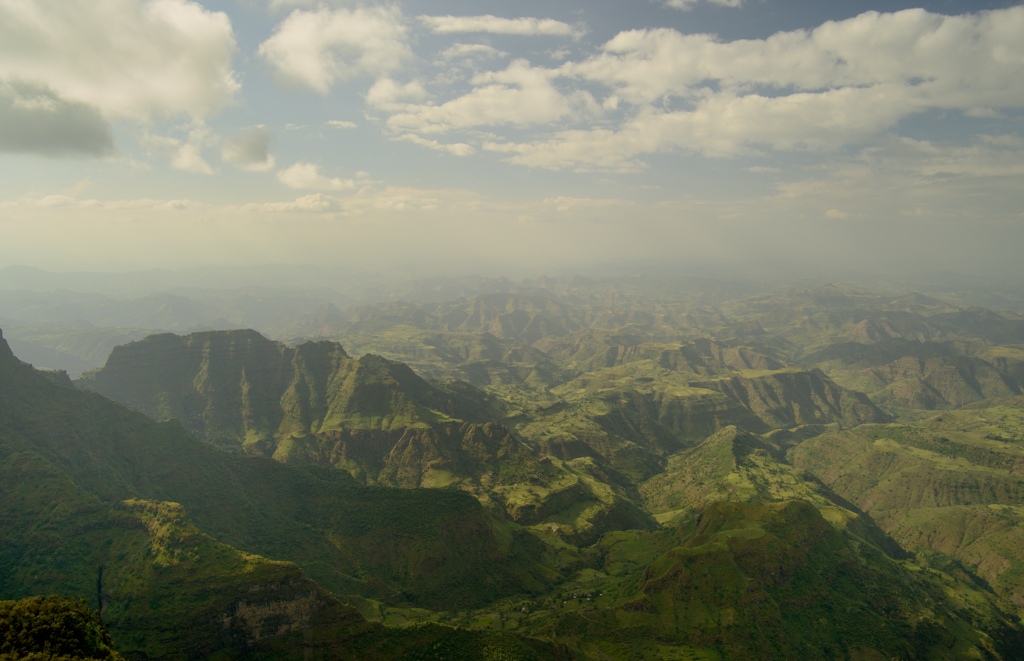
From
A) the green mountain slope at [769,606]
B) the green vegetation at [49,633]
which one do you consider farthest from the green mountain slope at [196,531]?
the green vegetation at [49,633]

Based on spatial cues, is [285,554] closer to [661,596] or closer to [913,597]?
[661,596]

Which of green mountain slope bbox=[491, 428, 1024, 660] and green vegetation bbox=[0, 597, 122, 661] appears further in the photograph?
green mountain slope bbox=[491, 428, 1024, 660]

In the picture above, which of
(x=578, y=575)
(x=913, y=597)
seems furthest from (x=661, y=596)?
(x=913, y=597)

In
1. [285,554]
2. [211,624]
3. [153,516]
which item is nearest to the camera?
[211,624]

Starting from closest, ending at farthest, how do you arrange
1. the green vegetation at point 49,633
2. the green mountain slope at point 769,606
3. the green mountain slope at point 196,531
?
1. the green vegetation at point 49,633
2. the green mountain slope at point 196,531
3. the green mountain slope at point 769,606

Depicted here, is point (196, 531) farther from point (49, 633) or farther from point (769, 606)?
point (769, 606)

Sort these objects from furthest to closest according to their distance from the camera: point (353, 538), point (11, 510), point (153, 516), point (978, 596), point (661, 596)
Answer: point (978, 596), point (353, 538), point (661, 596), point (153, 516), point (11, 510)

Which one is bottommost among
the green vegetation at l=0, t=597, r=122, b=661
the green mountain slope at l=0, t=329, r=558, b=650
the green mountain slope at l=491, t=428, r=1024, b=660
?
the green mountain slope at l=491, t=428, r=1024, b=660

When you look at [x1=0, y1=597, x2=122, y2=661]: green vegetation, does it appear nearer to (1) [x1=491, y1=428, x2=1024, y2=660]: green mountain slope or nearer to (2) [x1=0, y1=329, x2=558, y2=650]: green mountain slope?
(2) [x1=0, y1=329, x2=558, y2=650]: green mountain slope

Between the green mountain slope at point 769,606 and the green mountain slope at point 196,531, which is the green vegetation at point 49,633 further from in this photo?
the green mountain slope at point 769,606

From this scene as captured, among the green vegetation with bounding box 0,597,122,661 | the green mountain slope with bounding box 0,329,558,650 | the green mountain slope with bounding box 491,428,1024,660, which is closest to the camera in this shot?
the green vegetation with bounding box 0,597,122,661

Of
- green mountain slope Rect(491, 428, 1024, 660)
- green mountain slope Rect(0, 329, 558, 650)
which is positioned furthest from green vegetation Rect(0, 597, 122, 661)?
green mountain slope Rect(491, 428, 1024, 660)
